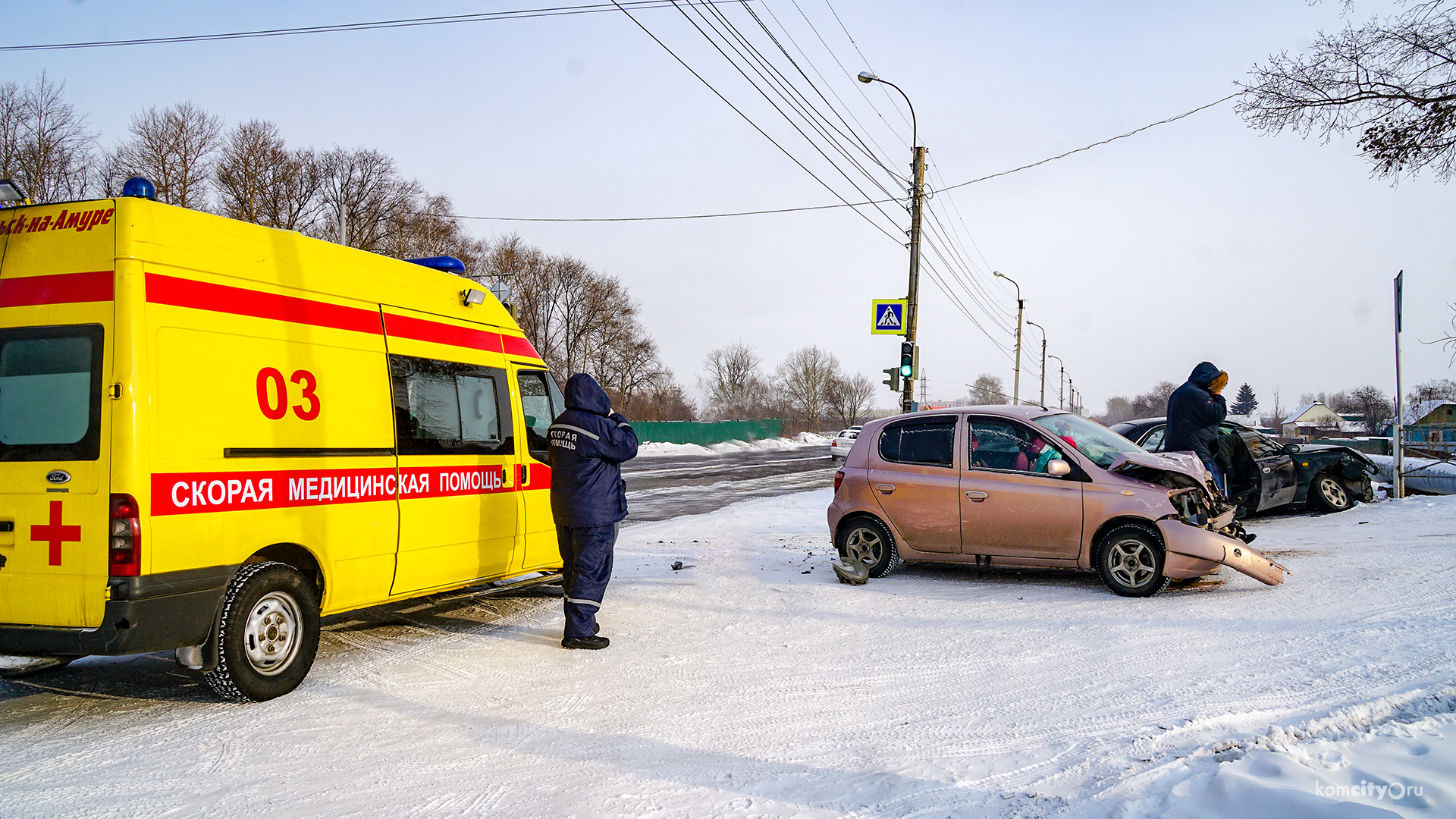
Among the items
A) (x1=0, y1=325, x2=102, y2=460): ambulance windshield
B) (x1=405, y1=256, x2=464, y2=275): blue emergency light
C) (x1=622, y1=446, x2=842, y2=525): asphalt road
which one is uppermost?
(x1=405, y1=256, x2=464, y2=275): blue emergency light

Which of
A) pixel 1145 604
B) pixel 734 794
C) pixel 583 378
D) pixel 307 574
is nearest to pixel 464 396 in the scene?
pixel 583 378

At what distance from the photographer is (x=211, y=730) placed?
170 inches

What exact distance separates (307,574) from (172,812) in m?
1.86

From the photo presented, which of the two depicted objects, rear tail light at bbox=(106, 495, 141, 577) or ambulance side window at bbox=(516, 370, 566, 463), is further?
ambulance side window at bbox=(516, 370, 566, 463)

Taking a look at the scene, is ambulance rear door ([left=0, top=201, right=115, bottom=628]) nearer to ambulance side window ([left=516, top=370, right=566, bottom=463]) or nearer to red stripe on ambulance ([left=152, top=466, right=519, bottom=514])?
red stripe on ambulance ([left=152, top=466, right=519, bottom=514])

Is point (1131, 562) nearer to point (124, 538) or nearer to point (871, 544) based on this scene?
point (871, 544)

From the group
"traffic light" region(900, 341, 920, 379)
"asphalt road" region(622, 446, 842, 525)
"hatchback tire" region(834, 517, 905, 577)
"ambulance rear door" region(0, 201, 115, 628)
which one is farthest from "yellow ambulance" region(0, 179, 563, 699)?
"traffic light" region(900, 341, 920, 379)

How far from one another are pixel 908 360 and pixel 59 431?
15.5 meters

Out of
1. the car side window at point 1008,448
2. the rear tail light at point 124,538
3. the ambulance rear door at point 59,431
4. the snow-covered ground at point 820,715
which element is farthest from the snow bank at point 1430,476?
the ambulance rear door at point 59,431

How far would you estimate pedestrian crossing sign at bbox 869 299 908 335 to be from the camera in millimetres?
18375

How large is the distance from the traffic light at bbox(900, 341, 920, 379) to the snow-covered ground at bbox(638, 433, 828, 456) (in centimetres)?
2086

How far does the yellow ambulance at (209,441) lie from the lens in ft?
13.7

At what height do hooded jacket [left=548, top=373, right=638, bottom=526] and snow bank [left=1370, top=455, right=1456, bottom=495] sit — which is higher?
hooded jacket [left=548, top=373, right=638, bottom=526]

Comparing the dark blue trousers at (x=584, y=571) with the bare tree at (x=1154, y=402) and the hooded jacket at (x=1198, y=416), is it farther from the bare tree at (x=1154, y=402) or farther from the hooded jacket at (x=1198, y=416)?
the bare tree at (x=1154, y=402)
